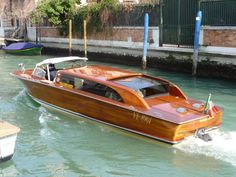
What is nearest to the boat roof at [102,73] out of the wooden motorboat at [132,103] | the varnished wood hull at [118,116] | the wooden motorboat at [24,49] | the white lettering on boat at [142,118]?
the wooden motorboat at [132,103]

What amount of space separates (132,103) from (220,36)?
7.63 meters

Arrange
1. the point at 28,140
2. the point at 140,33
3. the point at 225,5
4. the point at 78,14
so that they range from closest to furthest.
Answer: the point at 28,140
the point at 225,5
the point at 140,33
the point at 78,14

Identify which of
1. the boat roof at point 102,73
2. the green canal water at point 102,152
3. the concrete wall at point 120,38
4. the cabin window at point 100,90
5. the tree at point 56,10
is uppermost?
the tree at point 56,10

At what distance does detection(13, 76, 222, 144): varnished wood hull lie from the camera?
6.85 metres

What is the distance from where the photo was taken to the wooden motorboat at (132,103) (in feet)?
22.7

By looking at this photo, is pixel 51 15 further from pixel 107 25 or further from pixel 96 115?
pixel 96 115

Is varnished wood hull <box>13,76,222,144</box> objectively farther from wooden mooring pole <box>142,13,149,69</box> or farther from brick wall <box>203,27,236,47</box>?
wooden mooring pole <box>142,13,149,69</box>

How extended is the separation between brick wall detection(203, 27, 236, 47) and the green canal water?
4689 mm

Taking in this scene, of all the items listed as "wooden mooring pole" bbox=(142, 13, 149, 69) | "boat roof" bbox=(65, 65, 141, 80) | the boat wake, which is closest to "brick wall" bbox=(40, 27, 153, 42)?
"wooden mooring pole" bbox=(142, 13, 149, 69)

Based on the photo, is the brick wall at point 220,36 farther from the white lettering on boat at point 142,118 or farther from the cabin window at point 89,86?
the white lettering on boat at point 142,118

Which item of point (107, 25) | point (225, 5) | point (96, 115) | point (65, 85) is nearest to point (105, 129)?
point (96, 115)

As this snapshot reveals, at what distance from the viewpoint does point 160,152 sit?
701 centimetres

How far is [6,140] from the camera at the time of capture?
599 cm

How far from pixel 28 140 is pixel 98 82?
177 cm
